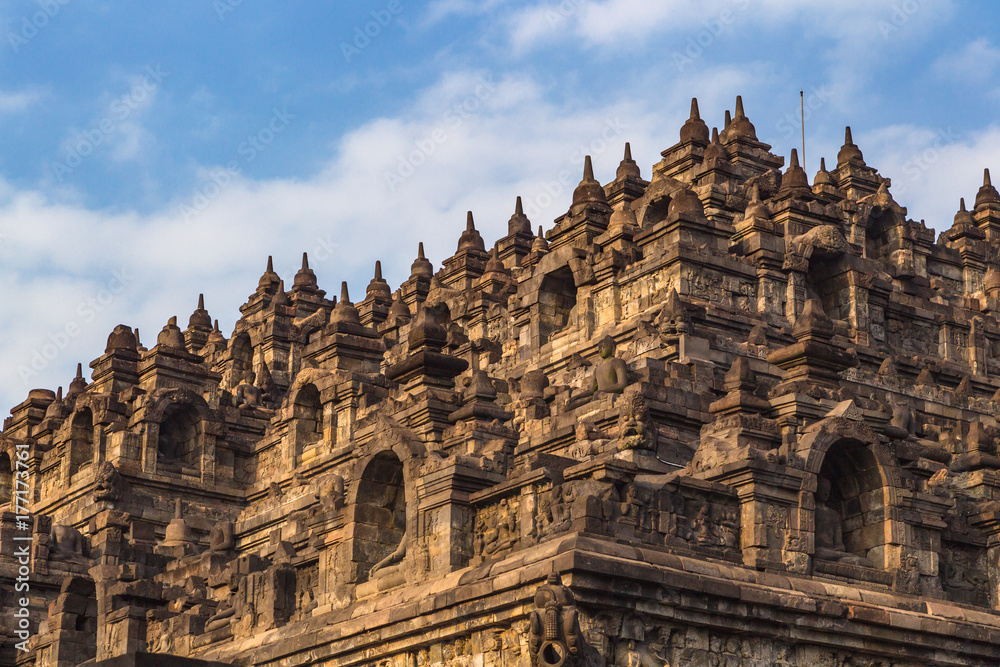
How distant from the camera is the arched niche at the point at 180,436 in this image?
50562mm

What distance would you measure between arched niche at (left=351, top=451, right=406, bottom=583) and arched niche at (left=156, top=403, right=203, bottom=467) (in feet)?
65.2

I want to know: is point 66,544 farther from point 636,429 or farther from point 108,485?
point 636,429

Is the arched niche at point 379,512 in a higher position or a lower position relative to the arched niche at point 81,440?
lower

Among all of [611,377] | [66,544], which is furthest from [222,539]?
[611,377]

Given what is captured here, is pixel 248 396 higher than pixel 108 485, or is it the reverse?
pixel 248 396

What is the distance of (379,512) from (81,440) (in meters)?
23.2

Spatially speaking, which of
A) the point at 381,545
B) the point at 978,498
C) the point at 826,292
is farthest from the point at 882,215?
the point at 381,545

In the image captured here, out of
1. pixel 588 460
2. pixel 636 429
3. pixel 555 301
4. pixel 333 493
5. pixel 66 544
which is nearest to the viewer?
pixel 588 460

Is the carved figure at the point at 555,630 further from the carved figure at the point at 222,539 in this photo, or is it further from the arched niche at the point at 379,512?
the carved figure at the point at 222,539

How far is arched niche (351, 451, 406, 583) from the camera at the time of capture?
31.0 meters

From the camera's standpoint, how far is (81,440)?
52219mm

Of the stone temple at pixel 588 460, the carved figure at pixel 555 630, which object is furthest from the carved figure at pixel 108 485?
the carved figure at pixel 555 630

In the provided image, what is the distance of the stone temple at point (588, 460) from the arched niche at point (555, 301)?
0.27 feet

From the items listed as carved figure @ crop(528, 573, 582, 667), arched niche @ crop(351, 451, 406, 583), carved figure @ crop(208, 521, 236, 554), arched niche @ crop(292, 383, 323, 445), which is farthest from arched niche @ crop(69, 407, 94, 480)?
carved figure @ crop(528, 573, 582, 667)
